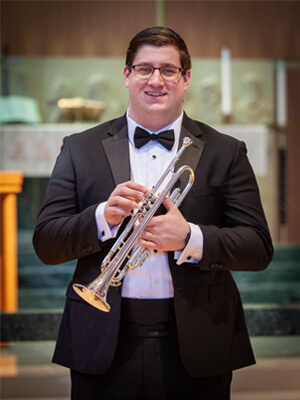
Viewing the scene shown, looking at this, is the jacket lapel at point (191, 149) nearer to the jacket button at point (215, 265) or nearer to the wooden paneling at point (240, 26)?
the jacket button at point (215, 265)

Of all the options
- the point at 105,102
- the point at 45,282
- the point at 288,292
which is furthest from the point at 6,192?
the point at 105,102

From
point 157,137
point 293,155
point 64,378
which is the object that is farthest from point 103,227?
point 293,155

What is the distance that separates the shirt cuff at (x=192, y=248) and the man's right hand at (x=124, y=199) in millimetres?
196

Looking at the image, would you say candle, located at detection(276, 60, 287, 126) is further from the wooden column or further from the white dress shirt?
the white dress shirt

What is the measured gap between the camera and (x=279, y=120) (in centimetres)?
723

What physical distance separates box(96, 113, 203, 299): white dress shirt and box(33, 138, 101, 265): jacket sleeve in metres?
0.04

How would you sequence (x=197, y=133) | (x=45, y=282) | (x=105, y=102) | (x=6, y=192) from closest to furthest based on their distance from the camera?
1. (x=197, y=133)
2. (x=6, y=192)
3. (x=45, y=282)
4. (x=105, y=102)

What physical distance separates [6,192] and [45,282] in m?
0.81

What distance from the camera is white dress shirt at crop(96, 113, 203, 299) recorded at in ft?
6.32

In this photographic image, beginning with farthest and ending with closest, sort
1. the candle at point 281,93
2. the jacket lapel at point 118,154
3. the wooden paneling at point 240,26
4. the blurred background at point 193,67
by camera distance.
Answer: the wooden paneling at point 240,26, the candle at point 281,93, the blurred background at point 193,67, the jacket lapel at point 118,154

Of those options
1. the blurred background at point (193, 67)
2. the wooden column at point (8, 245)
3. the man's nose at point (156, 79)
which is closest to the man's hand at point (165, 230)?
the man's nose at point (156, 79)

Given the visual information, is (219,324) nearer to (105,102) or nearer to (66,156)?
(66,156)

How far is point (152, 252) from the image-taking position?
1998mm

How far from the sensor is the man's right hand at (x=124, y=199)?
5.99 feet
